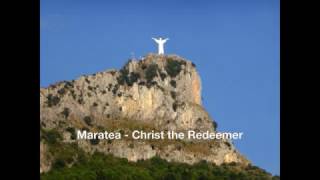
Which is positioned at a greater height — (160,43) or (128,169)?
(160,43)

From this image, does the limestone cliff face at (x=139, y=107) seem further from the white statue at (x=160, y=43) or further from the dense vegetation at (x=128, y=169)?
the white statue at (x=160, y=43)

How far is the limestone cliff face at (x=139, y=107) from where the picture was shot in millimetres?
20500

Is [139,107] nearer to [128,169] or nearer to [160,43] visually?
[128,169]

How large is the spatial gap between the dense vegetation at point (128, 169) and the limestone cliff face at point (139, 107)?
17 centimetres

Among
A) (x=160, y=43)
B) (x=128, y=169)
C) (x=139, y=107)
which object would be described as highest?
(x=160, y=43)

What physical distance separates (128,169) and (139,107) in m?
1.47

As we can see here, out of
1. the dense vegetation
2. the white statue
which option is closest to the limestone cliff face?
the dense vegetation

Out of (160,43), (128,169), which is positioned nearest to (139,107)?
(128,169)

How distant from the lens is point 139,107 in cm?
2164

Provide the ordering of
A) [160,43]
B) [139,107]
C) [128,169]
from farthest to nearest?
[139,107] → [128,169] → [160,43]

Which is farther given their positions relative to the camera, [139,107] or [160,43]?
[139,107]
